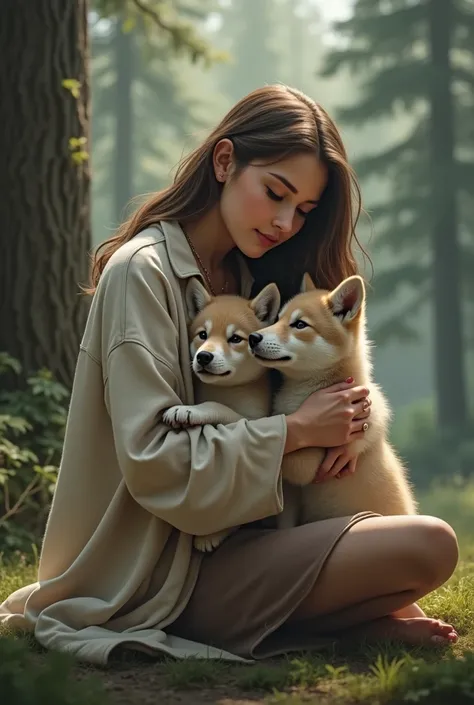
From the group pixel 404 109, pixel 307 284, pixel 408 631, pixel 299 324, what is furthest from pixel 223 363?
pixel 404 109

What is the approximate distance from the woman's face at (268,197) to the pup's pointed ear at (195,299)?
308mm

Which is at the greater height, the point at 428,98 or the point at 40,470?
the point at 428,98

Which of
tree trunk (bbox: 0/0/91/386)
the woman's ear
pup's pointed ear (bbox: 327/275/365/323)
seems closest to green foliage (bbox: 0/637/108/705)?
pup's pointed ear (bbox: 327/275/365/323)

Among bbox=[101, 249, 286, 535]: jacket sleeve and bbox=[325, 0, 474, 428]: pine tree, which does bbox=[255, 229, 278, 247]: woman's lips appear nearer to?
bbox=[101, 249, 286, 535]: jacket sleeve

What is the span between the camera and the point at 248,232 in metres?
3.94

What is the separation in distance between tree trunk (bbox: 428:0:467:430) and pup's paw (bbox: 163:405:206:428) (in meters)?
14.0

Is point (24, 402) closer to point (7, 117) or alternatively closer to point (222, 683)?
point (7, 117)

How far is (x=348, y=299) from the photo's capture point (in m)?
3.82

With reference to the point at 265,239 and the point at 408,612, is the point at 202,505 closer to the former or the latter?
the point at 408,612

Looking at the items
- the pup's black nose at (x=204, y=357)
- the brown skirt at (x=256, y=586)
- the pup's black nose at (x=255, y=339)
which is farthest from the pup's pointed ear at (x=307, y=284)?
the brown skirt at (x=256, y=586)

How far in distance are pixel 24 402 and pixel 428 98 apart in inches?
517

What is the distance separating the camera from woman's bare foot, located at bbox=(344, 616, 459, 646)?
371 centimetres

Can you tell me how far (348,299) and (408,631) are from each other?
131 centimetres

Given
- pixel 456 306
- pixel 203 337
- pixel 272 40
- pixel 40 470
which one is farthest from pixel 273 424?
pixel 272 40
